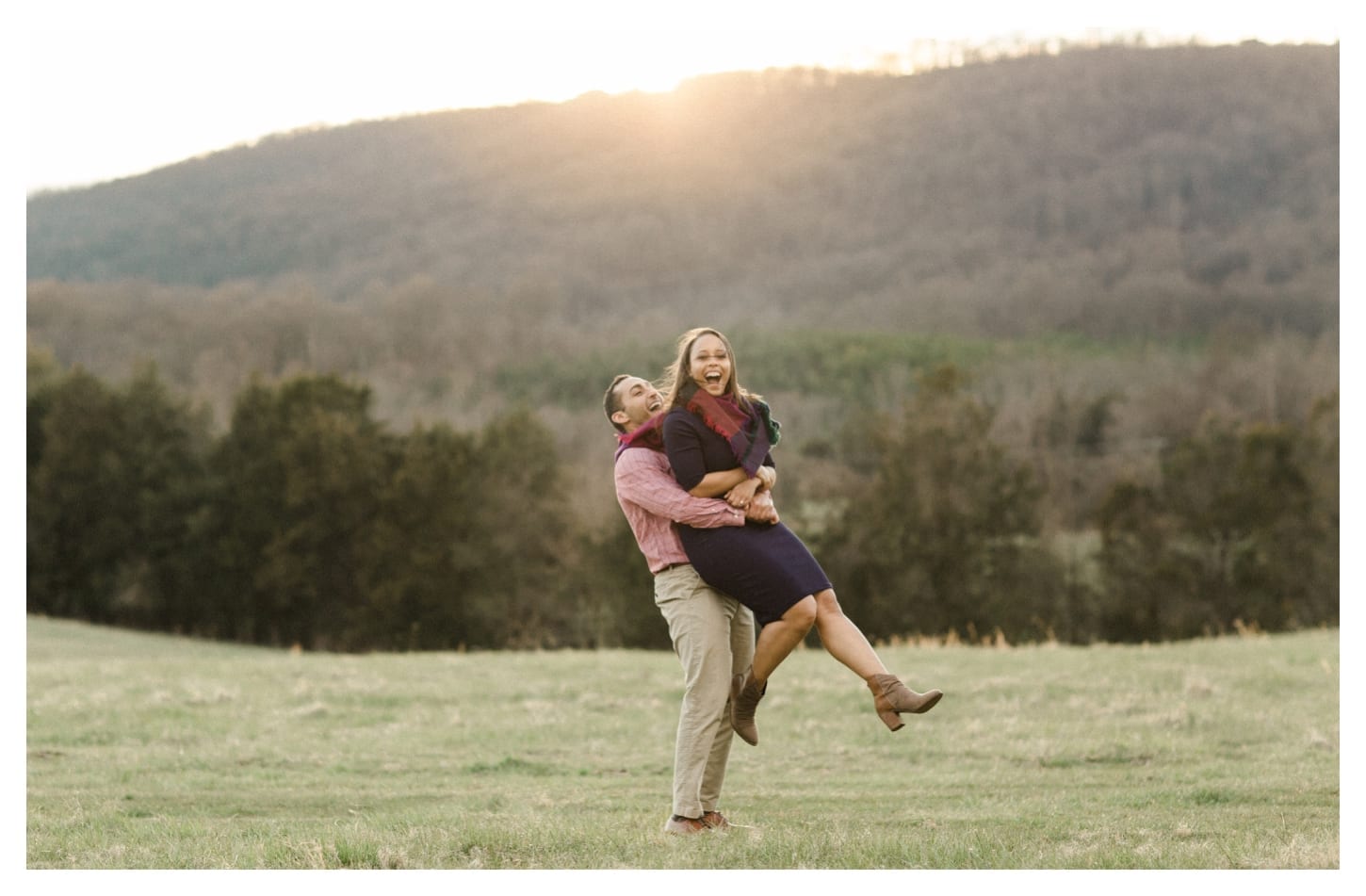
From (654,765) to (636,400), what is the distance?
212 inches

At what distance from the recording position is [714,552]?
7.65 meters

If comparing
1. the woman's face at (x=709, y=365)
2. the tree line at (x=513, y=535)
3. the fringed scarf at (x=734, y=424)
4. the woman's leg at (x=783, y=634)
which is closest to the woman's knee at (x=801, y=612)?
the woman's leg at (x=783, y=634)

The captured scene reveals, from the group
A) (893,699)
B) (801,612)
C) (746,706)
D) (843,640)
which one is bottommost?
(746,706)

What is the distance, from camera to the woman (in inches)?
300

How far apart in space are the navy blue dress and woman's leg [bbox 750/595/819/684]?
0.14 feet

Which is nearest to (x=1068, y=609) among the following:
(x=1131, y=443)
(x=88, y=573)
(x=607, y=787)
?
(x=1131, y=443)

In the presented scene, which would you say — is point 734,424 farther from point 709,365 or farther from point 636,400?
point 636,400

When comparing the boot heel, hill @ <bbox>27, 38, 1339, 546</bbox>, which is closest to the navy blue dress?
the boot heel

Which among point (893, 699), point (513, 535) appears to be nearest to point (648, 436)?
point (893, 699)

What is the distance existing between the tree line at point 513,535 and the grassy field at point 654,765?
23.1 metres

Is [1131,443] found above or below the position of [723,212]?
below

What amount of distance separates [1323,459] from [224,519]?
36229 millimetres
